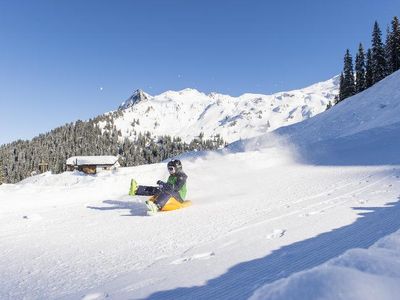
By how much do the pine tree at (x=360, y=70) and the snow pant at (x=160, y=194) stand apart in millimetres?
55114

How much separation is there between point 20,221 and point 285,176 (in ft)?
30.7

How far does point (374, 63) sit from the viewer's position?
185 ft

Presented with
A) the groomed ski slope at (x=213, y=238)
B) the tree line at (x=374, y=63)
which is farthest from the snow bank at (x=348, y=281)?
the tree line at (x=374, y=63)

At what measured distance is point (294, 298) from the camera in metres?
2.70

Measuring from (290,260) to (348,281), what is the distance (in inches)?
104

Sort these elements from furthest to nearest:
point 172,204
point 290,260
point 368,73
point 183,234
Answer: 1. point 368,73
2. point 172,204
3. point 183,234
4. point 290,260

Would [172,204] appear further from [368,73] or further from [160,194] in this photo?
[368,73]

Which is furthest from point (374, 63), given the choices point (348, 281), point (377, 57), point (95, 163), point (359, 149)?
point (95, 163)

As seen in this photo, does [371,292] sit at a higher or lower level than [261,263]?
higher

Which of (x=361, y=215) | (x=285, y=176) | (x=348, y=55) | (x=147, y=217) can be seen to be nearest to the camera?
(x=361, y=215)

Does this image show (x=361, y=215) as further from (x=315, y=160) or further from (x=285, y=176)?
(x=315, y=160)

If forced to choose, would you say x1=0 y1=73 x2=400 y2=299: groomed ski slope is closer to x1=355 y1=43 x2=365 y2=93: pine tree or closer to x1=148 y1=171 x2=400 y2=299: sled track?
x1=148 y1=171 x2=400 y2=299: sled track

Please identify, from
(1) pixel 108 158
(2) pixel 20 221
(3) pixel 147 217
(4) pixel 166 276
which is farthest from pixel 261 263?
(1) pixel 108 158

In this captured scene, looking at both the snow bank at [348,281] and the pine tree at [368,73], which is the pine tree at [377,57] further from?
the snow bank at [348,281]
